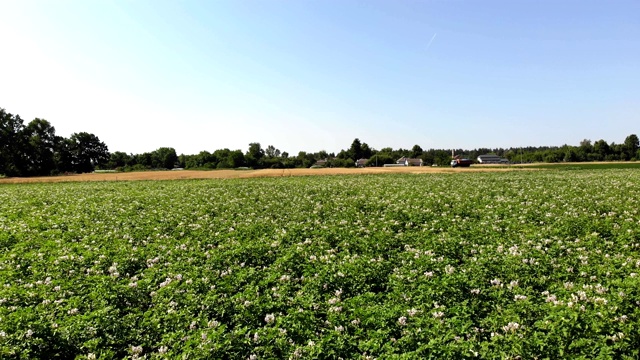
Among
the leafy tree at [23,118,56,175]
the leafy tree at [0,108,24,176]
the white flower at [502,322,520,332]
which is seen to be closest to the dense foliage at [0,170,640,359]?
the white flower at [502,322,520,332]

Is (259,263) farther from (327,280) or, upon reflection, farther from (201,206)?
(201,206)

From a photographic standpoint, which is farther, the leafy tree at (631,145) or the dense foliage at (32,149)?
the leafy tree at (631,145)

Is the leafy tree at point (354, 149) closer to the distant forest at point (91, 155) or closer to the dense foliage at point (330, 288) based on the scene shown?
the distant forest at point (91, 155)

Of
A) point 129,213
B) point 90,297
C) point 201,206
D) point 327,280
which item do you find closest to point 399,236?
point 327,280

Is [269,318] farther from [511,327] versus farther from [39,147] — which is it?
[39,147]

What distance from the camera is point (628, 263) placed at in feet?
26.9

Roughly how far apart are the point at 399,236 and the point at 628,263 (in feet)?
20.1

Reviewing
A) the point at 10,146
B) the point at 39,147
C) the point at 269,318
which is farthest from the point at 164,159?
the point at 269,318

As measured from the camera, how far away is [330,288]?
7965 mm

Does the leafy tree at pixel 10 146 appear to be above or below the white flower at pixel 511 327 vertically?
above

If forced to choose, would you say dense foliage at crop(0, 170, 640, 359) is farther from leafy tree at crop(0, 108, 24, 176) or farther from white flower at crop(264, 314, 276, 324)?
leafy tree at crop(0, 108, 24, 176)

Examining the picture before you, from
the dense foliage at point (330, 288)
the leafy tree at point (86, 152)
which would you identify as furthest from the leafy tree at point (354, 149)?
the dense foliage at point (330, 288)

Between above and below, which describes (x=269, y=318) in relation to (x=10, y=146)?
below

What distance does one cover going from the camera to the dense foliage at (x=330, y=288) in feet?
18.0
